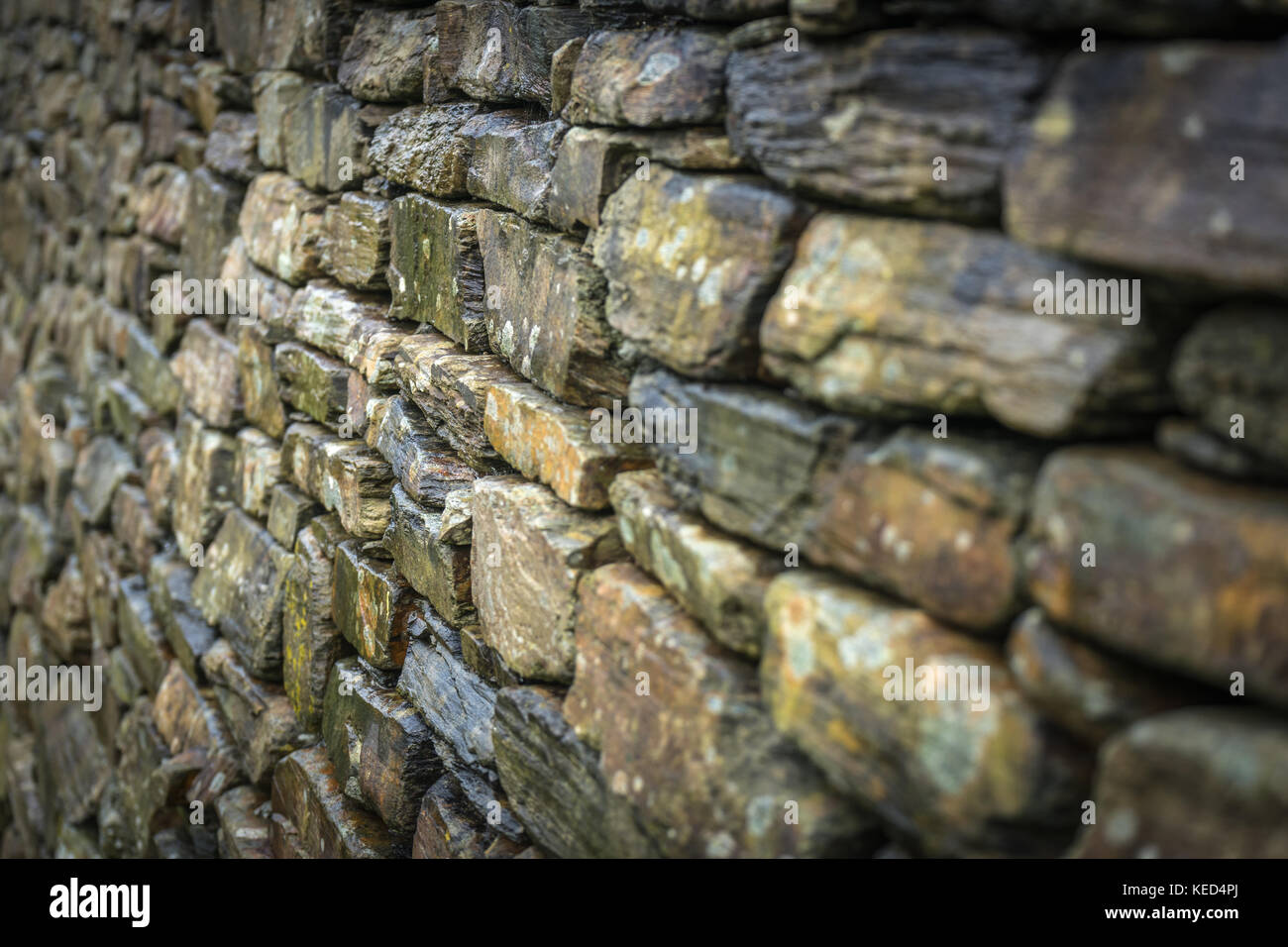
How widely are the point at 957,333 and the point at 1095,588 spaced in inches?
13.2

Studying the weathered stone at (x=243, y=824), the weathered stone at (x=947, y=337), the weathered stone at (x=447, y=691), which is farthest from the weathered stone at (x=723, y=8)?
the weathered stone at (x=243, y=824)

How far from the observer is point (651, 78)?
5.89 feet

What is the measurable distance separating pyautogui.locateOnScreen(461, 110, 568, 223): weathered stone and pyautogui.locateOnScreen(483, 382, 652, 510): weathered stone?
38 cm

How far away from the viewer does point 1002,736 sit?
121 cm

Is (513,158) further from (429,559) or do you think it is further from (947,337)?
(947,337)

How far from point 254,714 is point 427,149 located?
1.85 meters

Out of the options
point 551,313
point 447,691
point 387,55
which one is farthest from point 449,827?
point 387,55

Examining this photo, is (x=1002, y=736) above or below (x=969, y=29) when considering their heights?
below

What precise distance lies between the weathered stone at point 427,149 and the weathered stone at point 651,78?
1.83 feet
